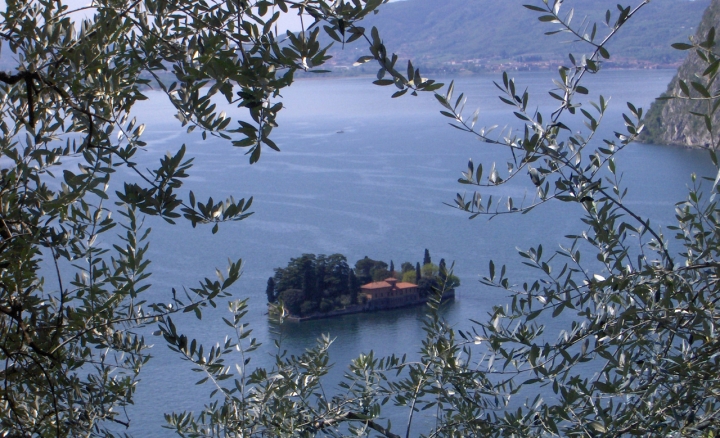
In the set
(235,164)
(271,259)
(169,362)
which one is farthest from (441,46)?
(169,362)

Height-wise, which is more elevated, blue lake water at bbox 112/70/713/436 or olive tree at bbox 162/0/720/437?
olive tree at bbox 162/0/720/437

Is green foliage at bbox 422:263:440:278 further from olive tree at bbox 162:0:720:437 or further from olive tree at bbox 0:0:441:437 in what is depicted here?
olive tree at bbox 0:0:441:437

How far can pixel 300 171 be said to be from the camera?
918 inches

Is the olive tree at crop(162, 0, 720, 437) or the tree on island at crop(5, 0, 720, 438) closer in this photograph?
the tree on island at crop(5, 0, 720, 438)

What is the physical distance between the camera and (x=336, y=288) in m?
10.2

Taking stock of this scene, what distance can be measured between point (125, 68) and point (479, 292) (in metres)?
11.3

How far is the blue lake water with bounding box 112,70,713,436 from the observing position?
940 cm

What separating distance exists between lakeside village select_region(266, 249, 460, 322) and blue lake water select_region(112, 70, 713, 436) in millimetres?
286

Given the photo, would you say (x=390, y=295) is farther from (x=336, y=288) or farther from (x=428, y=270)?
(x=428, y=270)

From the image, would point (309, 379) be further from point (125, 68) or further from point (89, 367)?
point (89, 367)

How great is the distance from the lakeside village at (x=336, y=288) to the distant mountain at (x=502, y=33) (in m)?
6.37

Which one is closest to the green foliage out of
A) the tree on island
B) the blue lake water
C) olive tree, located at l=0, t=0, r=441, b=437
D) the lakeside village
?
the lakeside village

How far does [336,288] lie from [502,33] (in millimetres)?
17071

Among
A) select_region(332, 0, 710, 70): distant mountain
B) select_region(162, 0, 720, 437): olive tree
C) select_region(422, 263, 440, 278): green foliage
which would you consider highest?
select_region(332, 0, 710, 70): distant mountain
